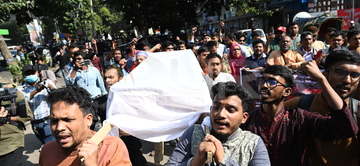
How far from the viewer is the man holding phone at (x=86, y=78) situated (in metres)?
5.15

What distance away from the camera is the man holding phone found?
5148mm

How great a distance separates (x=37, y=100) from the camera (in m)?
4.31

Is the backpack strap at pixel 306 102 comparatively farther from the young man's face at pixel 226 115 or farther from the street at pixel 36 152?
the street at pixel 36 152

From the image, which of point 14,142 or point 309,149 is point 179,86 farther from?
point 14,142

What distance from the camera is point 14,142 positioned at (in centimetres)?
349

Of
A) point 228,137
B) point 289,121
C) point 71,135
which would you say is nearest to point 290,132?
point 289,121

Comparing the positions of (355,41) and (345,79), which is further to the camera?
(355,41)

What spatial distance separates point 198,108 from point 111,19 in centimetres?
5249

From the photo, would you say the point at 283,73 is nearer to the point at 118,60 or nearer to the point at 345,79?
the point at 345,79

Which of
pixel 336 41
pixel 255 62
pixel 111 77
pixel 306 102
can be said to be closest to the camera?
pixel 306 102

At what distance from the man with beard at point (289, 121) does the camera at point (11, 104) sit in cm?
246

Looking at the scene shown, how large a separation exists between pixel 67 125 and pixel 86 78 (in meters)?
3.48

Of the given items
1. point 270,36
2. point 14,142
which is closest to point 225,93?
point 14,142

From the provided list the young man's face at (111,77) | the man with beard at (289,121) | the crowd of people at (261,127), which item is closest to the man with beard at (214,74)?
the young man's face at (111,77)
